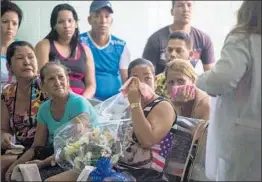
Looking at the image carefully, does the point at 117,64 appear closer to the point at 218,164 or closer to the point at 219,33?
the point at 219,33

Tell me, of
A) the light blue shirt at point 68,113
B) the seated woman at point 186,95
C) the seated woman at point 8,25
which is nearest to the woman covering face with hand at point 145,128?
the seated woman at point 186,95

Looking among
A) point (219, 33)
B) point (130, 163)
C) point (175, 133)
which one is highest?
point (219, 33)

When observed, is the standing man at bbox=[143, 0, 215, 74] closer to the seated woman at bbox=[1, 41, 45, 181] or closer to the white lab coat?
the seated woman at bbox=[1, 41, 45, 181]

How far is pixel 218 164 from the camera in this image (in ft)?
4.52

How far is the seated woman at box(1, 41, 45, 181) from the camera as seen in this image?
1966 millimetres

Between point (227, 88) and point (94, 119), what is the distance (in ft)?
2.09

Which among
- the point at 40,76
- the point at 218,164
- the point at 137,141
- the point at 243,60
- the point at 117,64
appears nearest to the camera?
the point at 243,60

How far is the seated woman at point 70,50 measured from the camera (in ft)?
7.47

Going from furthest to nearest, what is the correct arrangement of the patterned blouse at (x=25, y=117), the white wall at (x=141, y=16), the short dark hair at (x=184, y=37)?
the white wall at (x=141, y=16)
the short dark hair at (x=184, y=37)
the patterned blouse at (x=25, y=117)

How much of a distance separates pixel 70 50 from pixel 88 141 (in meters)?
0.78

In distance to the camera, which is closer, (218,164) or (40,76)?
(218,164)

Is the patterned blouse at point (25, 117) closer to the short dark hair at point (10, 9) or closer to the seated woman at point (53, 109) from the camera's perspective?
the seated woman at point (53, 109)

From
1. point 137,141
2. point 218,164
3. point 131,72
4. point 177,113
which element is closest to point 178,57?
point 131,72

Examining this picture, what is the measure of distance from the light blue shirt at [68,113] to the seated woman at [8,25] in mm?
440
